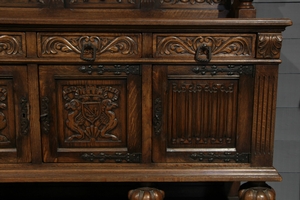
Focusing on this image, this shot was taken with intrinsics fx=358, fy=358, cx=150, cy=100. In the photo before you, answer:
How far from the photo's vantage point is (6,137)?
4.40ft

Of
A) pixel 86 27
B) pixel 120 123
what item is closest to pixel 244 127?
pixel 120 123

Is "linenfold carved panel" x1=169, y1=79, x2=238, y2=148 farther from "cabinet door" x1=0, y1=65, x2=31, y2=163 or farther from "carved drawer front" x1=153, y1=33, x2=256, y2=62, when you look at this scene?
"cabinet door" x1=0, y1=65, x2=31, y2=163

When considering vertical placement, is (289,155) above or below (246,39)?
below

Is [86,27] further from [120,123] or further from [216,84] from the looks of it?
[216,84]

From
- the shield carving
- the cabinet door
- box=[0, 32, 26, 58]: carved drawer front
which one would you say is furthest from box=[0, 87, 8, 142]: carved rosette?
the shield carving

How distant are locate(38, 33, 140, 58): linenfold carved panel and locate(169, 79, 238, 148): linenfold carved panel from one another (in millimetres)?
203

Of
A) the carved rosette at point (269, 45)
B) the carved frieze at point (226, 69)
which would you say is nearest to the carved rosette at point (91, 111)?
the carved frieze at point (226, 69)

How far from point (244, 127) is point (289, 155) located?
653mm

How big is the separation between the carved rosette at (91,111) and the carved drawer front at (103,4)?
431 millimetres

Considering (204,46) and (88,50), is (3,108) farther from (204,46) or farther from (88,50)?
(204,46)

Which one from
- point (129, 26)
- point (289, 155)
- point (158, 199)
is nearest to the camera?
point (129, 26)

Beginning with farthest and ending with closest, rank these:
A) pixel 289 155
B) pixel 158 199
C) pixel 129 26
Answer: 1. pixel 289 155
2. pixel 158 199
3. pixel 129 26

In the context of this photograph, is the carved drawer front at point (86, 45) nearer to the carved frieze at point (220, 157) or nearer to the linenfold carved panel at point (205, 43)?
the linenfold carved panel at point (205, 43)

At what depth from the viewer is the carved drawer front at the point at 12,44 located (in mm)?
1269
